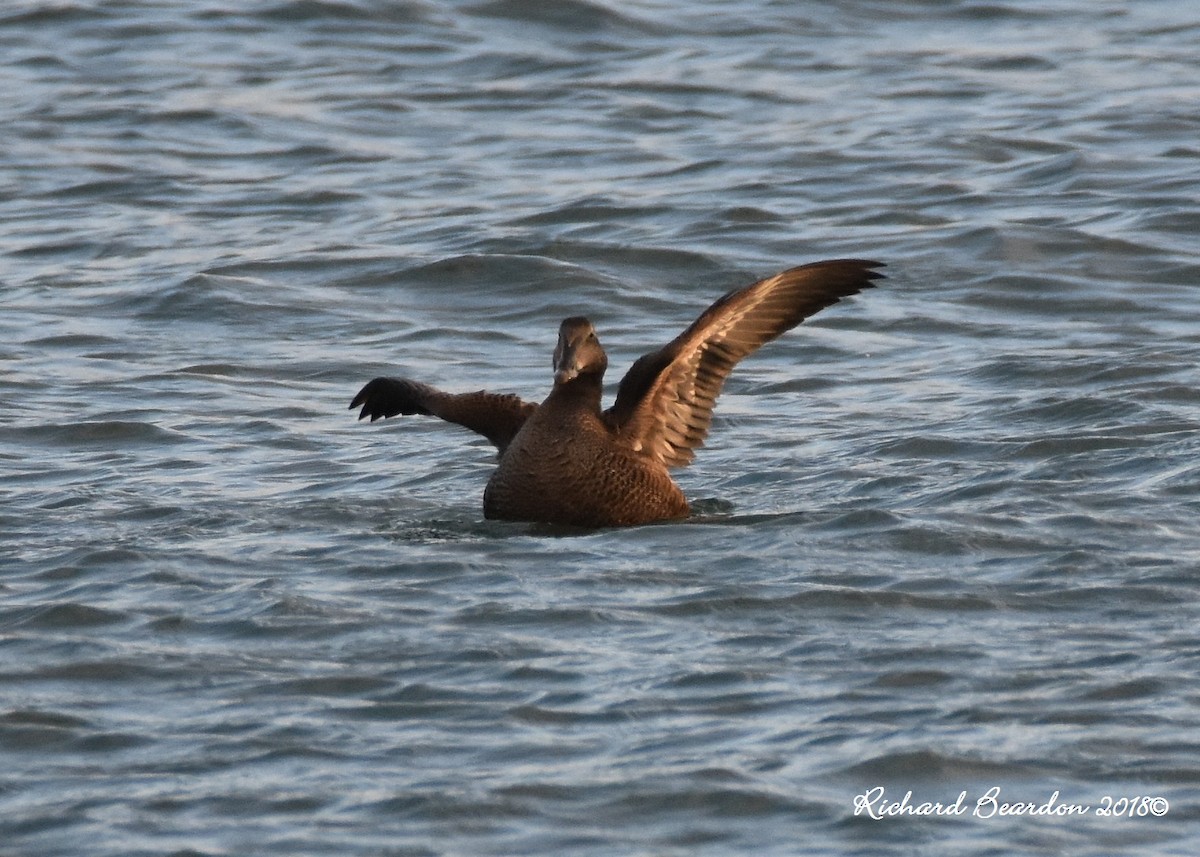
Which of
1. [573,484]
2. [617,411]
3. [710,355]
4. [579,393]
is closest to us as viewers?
[573,484]

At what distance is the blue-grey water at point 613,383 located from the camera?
17.8ft

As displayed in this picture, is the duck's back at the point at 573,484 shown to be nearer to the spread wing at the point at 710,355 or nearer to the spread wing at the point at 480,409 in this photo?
the spread wing at the point at 710,355

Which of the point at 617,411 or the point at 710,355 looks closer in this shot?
the point at 617,411

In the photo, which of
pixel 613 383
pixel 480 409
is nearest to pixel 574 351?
pixel 480 409

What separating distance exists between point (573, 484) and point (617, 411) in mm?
568

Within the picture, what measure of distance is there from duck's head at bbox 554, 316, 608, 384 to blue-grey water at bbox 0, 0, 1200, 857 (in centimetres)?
63
